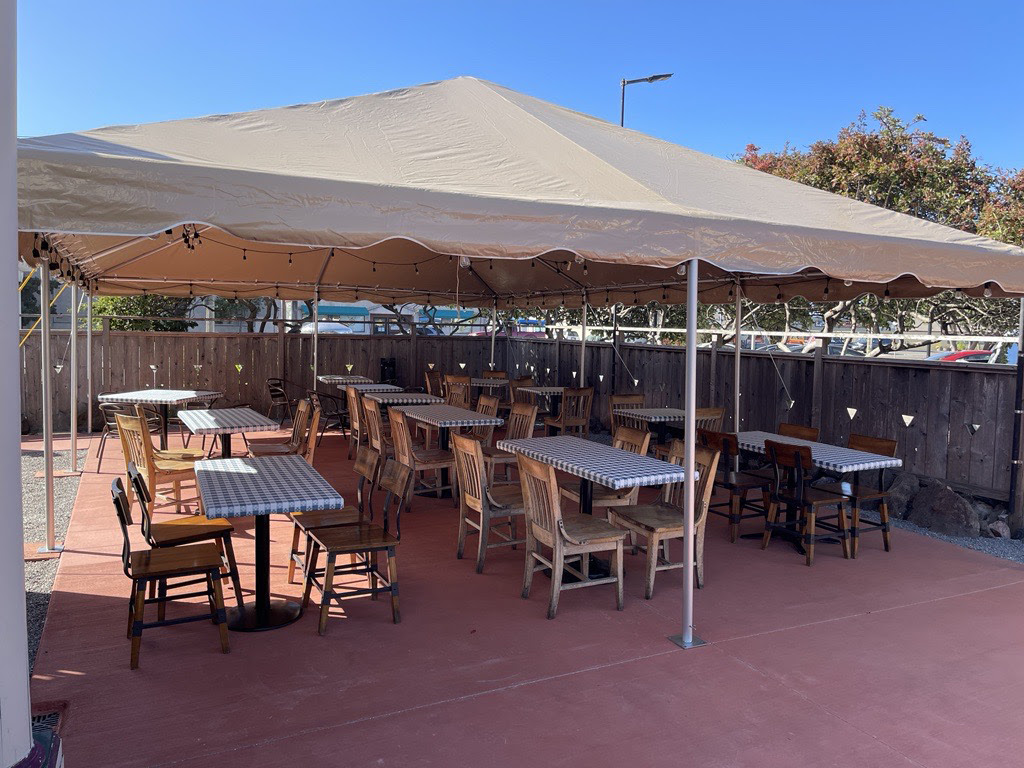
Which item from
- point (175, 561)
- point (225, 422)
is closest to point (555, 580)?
point (175, 561)

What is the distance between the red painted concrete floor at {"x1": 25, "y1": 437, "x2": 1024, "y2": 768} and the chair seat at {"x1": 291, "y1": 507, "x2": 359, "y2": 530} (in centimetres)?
47

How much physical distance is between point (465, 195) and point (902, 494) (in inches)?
208

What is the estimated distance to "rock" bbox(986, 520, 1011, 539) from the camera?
20.3 ft

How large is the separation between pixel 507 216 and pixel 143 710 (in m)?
2.67

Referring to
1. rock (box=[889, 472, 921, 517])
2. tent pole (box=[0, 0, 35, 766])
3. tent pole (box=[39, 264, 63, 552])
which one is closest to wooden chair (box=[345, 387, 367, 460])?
tent pole (box=[39, 264, 63, 552])

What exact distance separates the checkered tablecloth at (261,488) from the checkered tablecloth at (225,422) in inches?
51.5

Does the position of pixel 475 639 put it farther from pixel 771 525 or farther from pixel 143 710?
pixel 771 525

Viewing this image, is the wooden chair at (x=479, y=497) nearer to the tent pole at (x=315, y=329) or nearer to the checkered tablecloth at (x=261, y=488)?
the checkered tablecloth at (x=261, y=488)

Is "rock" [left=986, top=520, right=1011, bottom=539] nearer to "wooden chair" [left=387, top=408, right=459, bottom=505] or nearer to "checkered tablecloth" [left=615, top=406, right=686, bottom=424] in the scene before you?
"checkered tablecloth" [left=615, top=406, right=686, bottom=424]

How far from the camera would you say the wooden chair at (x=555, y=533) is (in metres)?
4.19

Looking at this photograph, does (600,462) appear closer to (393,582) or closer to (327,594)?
(393,582)

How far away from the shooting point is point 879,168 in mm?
12008

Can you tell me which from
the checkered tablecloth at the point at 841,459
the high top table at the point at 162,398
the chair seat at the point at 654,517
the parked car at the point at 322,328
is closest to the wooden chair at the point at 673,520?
the chair seat at the point at 654,517

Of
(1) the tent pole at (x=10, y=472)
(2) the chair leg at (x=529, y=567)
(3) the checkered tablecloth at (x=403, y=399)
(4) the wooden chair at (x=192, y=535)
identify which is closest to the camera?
(1) the tent pole at (x=10, y=472)
